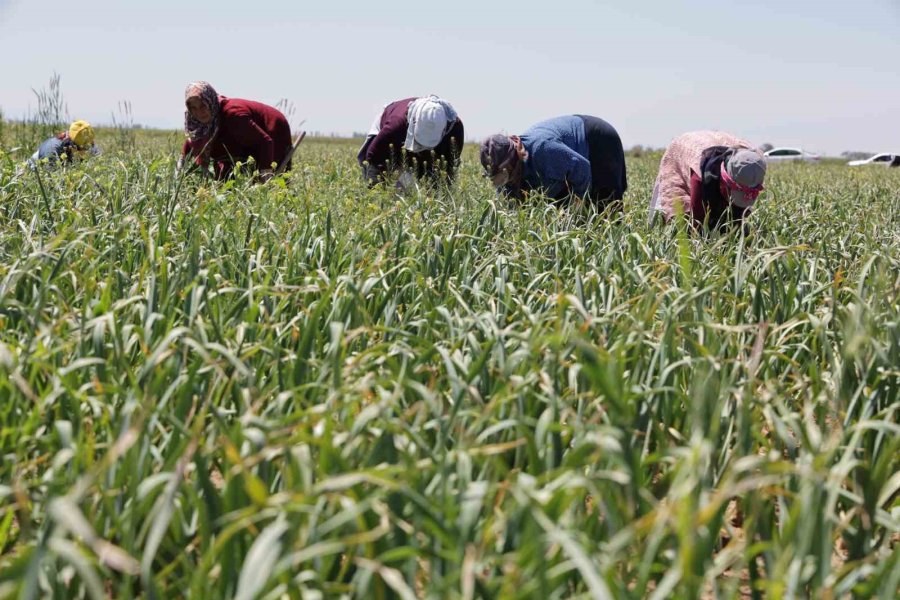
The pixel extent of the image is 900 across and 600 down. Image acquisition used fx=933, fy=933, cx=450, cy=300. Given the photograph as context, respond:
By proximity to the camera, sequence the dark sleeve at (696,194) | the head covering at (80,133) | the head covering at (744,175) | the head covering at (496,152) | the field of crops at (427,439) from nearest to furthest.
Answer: the field of crops at (427,439), the head covering at (744,175), the dark sleeve at (696,194), the head covering at (496,152), the head covering at (80,133)

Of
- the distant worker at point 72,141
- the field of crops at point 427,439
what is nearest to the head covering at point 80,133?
the distant worker at point 72,141

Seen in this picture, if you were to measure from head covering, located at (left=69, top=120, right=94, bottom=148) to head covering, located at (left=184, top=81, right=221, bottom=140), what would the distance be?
1.29 m

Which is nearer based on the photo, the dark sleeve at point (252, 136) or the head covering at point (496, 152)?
the head covering at point (496, 152)

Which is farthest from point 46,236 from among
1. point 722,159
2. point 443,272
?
point 722,159

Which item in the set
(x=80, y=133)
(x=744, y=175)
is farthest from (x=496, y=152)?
(x=80, y=133)

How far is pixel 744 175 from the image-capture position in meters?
4.05

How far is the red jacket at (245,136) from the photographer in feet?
17.6

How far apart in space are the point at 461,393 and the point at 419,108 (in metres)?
3.56

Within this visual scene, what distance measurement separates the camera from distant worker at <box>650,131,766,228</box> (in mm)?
4074

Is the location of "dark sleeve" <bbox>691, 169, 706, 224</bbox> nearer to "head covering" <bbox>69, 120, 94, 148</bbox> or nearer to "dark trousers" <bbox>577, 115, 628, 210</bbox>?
"dark trousers" <bbox>577, 115, 628, 210</bbox>

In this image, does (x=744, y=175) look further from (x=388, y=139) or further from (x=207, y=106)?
(x=207, y=106)

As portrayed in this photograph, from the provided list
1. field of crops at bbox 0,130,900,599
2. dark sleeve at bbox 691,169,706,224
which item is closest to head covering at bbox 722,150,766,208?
dark sleeve at bbox 691,169,706,224

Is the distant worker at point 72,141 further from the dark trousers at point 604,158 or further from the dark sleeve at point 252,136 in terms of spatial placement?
the dark trousers at point 604,158

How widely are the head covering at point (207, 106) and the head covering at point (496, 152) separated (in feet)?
5.38
